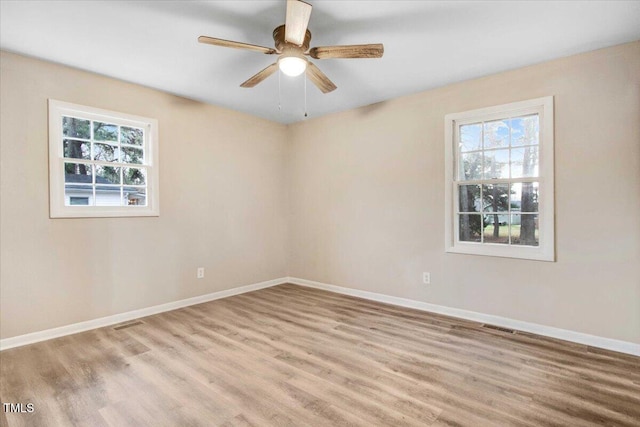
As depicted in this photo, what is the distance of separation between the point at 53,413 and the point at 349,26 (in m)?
3.21

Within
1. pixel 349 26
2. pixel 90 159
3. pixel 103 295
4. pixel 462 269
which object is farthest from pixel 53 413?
pixel 462 269

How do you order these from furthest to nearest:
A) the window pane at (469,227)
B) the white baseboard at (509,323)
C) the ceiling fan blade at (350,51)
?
the window pane at (469,227) → the white baseboard at (509,323) → the ceiling fan blade at (350,51)

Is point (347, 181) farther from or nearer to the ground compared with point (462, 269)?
farther from the ground

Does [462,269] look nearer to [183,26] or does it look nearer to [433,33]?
[433,33]

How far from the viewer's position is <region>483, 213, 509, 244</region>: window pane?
332cm

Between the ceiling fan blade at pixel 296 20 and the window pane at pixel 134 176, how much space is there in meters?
2.48

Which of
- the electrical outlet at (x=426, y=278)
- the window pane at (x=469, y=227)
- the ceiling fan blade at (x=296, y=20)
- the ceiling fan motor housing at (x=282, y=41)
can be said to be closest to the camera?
the ceiling fan blade at (x=296, y=20)

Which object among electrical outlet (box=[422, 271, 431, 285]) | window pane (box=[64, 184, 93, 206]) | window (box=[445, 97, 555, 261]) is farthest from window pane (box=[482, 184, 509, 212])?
window pane (box=[64, 184, 93, 206])

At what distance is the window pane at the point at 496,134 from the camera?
3326 mm

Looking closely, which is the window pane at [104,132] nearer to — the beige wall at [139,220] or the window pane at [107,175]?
the beige wall at [139,220]

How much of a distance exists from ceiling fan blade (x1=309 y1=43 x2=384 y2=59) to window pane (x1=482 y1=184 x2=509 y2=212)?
202 centimetres

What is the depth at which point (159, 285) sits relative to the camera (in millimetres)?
3768

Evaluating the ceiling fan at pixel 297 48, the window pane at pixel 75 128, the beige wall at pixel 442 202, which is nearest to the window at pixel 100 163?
the window pane at pixel 75 128

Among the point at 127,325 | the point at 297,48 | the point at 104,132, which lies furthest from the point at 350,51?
the point at 127,325
